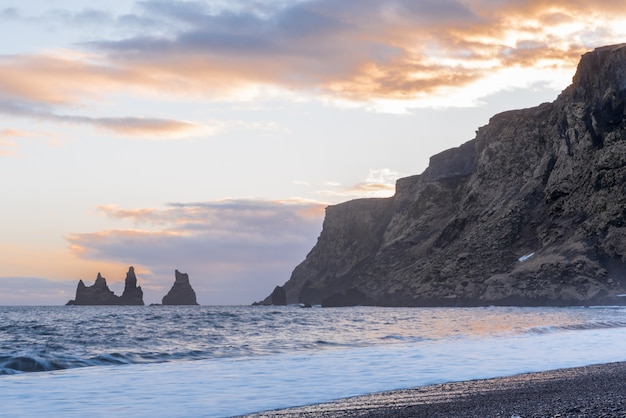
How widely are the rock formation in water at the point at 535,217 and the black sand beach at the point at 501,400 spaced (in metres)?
98.0

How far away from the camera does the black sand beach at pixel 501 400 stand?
11.5 meters

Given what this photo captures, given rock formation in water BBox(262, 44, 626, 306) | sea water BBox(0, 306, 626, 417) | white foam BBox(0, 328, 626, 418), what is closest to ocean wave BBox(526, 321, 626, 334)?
sea water BBox(0, 306, 626, 417)

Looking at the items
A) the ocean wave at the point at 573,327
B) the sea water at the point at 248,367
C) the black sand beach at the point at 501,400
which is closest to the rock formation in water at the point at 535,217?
the ocean wave at the point at 573,327

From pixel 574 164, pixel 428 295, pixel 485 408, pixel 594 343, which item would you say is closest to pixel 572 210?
pixel 574 164

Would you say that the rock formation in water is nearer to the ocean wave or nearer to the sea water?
the ocean wave

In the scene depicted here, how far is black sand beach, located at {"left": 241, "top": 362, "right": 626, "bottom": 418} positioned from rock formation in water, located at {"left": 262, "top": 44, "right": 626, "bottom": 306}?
98.0 m

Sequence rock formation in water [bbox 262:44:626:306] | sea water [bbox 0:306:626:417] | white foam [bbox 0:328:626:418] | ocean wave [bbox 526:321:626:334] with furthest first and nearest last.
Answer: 1. rock formation in water [bbox 262:44:626:306]
2. ocean wave [bbox 526:321:626:334]
3. sea water [bbox 0:306:626:417]
4. white foam [bbox 0:328:626:418]

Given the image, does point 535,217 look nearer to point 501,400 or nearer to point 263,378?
point 263,378

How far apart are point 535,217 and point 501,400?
448ft

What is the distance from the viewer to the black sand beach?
11.5 meters

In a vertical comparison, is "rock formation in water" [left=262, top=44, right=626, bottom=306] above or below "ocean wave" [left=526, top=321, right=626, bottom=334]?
above

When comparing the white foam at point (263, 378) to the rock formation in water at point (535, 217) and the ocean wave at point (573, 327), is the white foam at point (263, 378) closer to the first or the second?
the ocean wave at point (573, 327)

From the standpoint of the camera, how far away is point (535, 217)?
144m

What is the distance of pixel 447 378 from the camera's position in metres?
18.5
